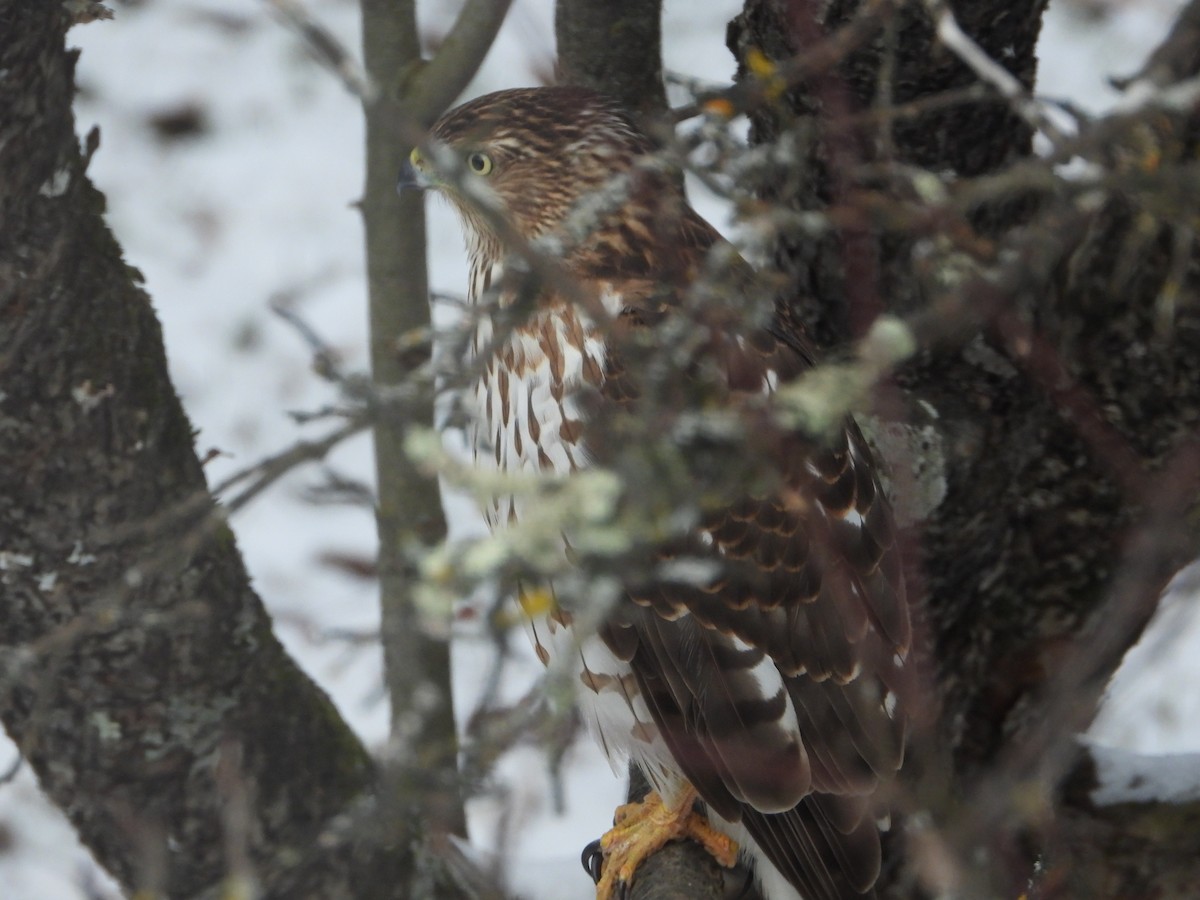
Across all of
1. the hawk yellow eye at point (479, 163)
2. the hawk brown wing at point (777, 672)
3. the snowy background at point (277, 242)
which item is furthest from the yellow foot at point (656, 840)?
the snowy background at point (277, 242)

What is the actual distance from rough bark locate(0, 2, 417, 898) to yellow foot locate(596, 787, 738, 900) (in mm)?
460

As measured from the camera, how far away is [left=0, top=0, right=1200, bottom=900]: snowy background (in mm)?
5523

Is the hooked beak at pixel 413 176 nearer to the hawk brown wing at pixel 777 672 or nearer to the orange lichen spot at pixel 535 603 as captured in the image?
the hawk brown wing at pixel 777 672

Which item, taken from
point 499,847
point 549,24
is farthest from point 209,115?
point 499,847

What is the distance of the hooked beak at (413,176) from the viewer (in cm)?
313

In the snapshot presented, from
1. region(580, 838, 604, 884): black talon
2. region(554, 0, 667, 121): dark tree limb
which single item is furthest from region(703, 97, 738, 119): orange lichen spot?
region(580, 838, 604, 884): black talon

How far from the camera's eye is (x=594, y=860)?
326cm

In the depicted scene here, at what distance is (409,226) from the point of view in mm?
3756

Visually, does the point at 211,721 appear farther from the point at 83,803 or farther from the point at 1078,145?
the point at 1078,145

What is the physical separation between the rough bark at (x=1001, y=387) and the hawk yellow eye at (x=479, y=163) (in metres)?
0.57

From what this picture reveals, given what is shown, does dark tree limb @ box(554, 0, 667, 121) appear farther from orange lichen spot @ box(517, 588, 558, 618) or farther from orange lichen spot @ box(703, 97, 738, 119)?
orange lichen spot @ box(517, 588, 558, 618)

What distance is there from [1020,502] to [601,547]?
2095 mm

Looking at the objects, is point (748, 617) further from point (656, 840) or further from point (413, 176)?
point (413, 176)

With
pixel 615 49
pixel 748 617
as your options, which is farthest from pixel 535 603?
pixel 615 49
